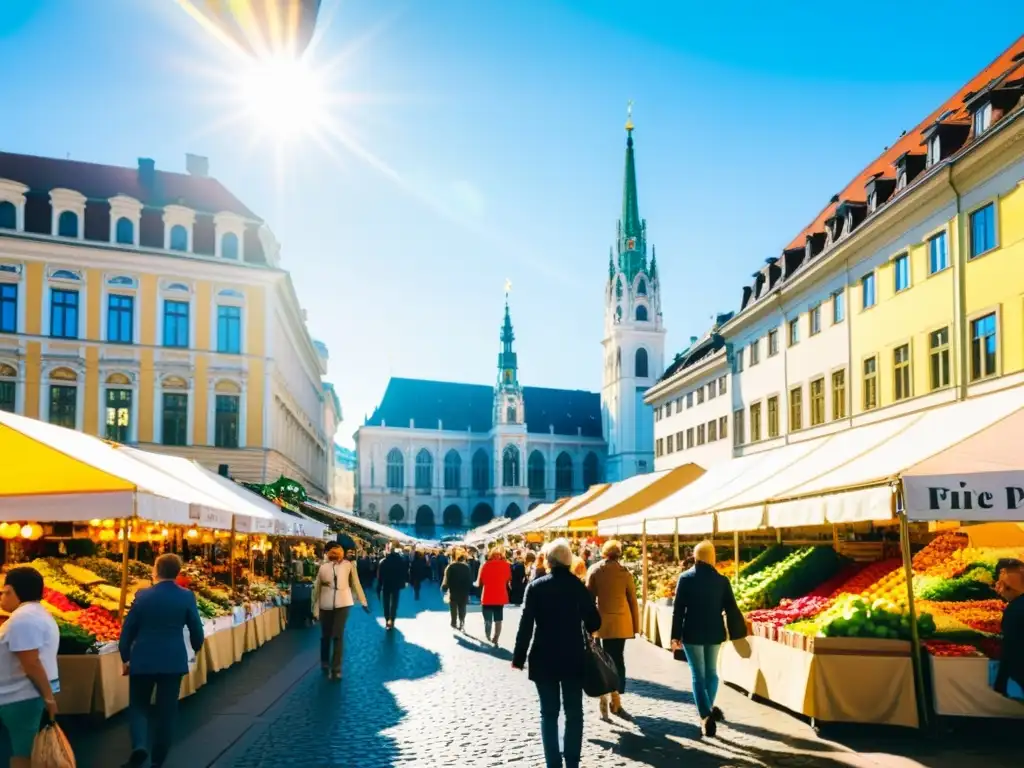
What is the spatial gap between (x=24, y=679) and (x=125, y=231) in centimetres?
3800

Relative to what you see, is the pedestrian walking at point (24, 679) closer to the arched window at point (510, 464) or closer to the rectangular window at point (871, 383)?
the rectangular window at point (871, 383)

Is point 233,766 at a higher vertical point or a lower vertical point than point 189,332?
lower

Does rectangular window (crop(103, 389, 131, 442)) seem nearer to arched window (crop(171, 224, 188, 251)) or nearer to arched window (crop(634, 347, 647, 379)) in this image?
arched window (crop(171, 224, 188, 251))

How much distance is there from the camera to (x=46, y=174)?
43031mm

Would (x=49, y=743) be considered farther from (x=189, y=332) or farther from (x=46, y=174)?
(x=46, y=174)

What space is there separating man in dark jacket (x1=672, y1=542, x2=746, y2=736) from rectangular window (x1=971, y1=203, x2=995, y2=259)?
15.4m

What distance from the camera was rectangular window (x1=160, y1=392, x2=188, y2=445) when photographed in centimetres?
4106

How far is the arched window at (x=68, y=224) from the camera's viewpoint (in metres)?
40.2

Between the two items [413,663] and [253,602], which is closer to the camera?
[413,663]

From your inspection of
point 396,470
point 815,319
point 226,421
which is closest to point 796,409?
point 815,319

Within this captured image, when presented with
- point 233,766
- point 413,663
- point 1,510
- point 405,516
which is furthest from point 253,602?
point 405,516

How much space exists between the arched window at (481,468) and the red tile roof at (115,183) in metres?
73.4

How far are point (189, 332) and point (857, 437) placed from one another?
3329 cm

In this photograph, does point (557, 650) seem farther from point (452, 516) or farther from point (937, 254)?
point (452, 516)
